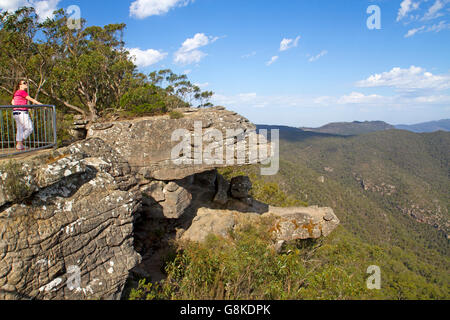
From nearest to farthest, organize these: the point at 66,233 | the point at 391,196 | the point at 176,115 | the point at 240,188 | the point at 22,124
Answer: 1. the point at 66,233
2. the point at 22,124
3. the point at 176,115
4. the point at 240,188
5. the point at 391,196

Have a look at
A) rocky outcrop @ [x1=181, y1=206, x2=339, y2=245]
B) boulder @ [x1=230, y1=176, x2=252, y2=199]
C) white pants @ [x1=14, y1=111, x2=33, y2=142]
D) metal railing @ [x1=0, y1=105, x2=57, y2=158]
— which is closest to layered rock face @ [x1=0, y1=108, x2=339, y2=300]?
metal railing @ [x1=0, y1=105, x2=57, y2=158]

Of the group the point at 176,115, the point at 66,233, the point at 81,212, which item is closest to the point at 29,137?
the point at 81,212

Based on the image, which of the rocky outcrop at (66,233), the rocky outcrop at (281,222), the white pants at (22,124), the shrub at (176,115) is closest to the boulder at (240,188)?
the rocky outcrop at (281,222)

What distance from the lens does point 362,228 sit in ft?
313

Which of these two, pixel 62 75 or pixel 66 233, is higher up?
pixel 62 75

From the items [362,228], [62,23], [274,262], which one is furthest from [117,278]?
[362,228]

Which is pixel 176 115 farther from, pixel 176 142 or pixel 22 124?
pixel 22 124

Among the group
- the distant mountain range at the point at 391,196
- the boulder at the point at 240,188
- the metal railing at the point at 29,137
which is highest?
the metal railing at the point at 29,137

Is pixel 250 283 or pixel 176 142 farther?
pixel 176 142

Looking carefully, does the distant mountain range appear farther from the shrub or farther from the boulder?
the shrub

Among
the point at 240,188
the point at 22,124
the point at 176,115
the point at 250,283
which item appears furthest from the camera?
the point at 240,188

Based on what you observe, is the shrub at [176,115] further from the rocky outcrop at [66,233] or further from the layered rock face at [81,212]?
the rocky outcrop at [66,233]

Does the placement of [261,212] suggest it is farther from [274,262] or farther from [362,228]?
[362,228]
